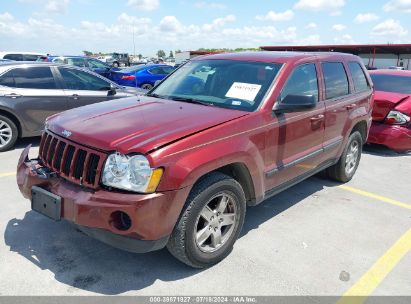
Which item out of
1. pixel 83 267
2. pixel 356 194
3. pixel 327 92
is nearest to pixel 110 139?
pixel 83 267

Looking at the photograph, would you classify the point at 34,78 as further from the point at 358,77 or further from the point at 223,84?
the point at 358,77

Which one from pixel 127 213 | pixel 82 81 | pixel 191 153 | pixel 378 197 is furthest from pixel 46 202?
pixel 82 81

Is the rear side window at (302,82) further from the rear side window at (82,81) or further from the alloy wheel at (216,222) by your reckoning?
the rear side window at (82,81)

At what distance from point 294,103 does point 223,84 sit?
0.81 m

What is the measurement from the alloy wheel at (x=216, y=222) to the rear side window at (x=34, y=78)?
501cm

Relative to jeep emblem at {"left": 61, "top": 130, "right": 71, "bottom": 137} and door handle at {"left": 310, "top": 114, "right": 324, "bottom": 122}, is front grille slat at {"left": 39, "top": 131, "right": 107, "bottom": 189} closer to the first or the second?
jeep emblem at {"left": 61, "top": 130, "right": 71, "bottom": 137}

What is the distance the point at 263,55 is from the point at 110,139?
2222 mm

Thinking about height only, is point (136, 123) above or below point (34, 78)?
below

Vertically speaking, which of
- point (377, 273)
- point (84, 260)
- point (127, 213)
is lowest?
point (377, 273)

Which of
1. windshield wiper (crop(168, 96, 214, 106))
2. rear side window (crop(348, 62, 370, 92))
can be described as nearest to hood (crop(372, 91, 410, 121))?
rear side window (crop(348, 62, 370, 92))

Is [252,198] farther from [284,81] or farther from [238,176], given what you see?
[284,81]

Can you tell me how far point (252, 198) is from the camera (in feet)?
11.6

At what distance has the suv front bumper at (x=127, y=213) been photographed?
2.60 m

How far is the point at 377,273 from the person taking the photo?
3.26 m
